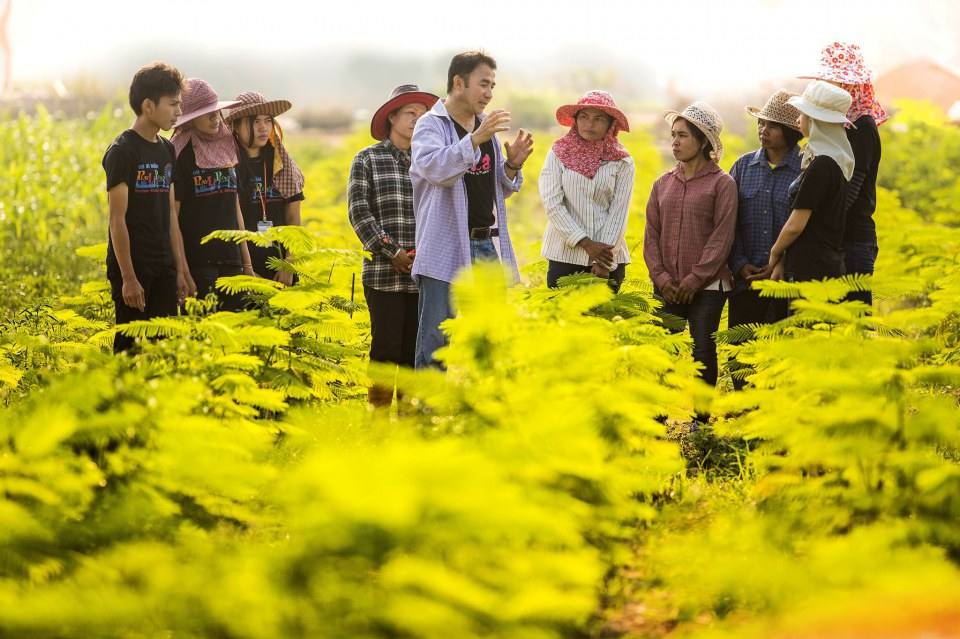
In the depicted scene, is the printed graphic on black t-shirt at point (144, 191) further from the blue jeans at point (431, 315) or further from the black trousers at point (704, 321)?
the black trousers at point (704, 321)

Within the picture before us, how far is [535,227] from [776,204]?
9.93 m

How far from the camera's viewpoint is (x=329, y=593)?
301 centimetres

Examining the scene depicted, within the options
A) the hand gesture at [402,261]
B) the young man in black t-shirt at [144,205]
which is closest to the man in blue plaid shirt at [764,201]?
the hand gesture at [402,261]

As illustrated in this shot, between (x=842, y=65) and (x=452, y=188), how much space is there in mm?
2171

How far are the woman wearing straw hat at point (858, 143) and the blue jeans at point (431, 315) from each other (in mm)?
1909

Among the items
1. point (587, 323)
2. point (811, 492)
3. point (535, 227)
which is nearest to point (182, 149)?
point (587, 323)

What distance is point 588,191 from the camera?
656 cm

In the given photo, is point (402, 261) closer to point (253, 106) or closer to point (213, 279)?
point (213, 279)

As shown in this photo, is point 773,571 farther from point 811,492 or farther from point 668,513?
point 668,513

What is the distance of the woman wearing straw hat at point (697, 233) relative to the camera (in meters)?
6.32

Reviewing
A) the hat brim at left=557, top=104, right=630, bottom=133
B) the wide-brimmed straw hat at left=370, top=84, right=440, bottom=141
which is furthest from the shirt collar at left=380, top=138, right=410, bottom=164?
the hat brim at left=557, top=104, right=630, bottom=133

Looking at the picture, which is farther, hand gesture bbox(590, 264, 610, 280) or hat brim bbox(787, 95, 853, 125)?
hand gesture bbox(590, 264, 610, 280)

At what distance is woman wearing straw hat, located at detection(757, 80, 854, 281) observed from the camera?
5715mm

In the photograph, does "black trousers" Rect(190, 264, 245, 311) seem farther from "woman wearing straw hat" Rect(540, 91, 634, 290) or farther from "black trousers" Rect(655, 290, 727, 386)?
"black trousers" Rect(655, 290, 727, 386)
